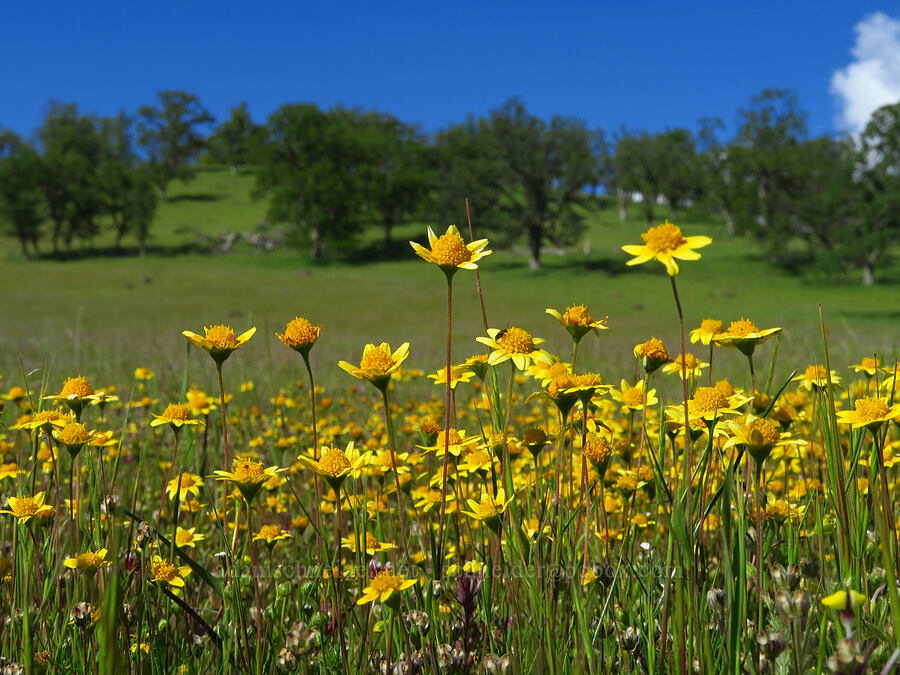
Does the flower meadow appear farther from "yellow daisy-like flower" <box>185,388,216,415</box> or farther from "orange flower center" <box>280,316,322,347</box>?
"yellow daisy-like flower" <box>185,388,216,415</box>

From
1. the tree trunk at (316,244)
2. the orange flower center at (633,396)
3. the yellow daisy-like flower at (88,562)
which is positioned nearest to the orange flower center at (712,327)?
the orange flower center at (633,396)

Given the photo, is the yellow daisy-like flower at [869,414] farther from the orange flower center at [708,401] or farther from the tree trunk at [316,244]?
the tree trunk at [316,244]

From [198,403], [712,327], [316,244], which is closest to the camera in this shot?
[712,327]

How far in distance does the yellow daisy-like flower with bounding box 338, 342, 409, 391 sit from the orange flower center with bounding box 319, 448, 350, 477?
0.61 ft

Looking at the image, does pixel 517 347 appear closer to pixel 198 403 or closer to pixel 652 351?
pixel 652 351

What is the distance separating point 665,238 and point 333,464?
2.77 ft

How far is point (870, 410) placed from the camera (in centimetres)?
146

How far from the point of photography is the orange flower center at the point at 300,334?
5.01 ft

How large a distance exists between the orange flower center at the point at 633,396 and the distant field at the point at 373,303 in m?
5.39

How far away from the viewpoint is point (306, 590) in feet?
5.41

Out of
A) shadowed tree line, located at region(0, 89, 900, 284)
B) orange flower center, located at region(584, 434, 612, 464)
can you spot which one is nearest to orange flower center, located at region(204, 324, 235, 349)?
orange flower center, located at region(584, 434, 612, 464)

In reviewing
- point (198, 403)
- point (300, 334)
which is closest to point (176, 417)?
point (300, 334)

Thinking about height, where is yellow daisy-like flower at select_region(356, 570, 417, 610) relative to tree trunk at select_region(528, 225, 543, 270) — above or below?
below

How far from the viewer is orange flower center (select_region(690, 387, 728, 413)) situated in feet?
5.08
